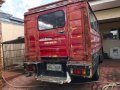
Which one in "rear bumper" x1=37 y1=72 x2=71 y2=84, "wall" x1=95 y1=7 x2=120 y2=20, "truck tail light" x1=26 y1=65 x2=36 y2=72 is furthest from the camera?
"wall" x1=95 y1=7 x2=120 y2=20

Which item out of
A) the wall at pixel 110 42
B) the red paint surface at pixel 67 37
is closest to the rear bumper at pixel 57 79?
the red paint surface at pixel 67 37

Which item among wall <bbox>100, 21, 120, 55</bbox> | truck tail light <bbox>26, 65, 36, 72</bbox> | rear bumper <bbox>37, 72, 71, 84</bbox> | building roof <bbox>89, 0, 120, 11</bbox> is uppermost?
building roof <bbox>89, 0, 120, 11</bbox>

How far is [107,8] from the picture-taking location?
14.2 m

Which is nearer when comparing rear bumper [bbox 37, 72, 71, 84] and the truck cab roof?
rear bumper [bbox 37, 72, 71, 84]

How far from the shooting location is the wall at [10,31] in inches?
606

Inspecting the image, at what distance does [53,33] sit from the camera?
21.8 feet

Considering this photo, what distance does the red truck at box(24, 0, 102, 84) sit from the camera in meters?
5.83

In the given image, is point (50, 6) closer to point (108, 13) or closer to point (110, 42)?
point (108, 13)

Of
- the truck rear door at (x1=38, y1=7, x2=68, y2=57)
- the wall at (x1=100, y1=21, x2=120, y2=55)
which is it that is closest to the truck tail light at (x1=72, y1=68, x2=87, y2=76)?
the truck rear door at (x1=38, y1=7, x2=68, y2=57)

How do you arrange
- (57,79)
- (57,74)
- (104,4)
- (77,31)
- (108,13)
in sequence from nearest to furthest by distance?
(77,31), (57,79), (57,74), (104,4), (108,13)

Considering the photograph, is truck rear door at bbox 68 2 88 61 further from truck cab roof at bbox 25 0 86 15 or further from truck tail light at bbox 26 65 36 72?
truck tail light at bbox 26 65 36 72

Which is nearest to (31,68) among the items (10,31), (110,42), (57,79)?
(57,79)

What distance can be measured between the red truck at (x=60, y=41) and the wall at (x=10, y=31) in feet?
28.5

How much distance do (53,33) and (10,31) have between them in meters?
10.6
